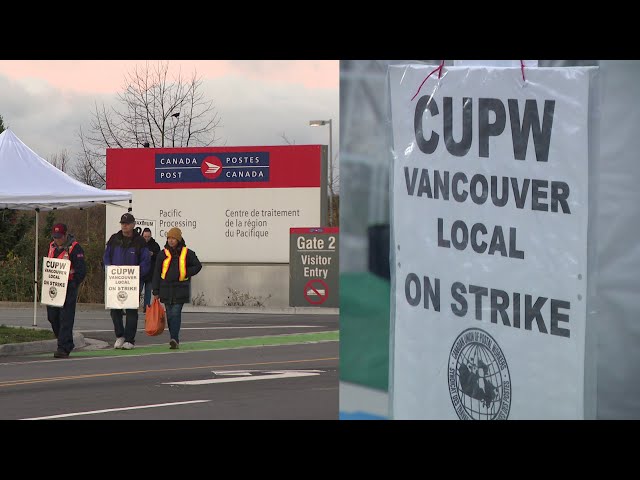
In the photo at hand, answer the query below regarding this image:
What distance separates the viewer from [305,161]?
Answer: 29.4 metres

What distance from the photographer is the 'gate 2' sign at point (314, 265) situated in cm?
2764

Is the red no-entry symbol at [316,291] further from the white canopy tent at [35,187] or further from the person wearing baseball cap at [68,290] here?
the person wearing baseball cap at [68,290]

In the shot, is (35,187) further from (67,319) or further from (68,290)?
(67,319)

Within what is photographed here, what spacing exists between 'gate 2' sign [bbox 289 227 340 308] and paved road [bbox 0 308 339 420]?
6174 millimetres

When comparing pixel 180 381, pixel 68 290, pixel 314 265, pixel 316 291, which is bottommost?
pixel 180 381

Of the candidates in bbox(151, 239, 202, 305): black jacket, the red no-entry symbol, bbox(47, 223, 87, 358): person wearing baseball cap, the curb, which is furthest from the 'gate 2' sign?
bbox(47, 223, 87, 358): person wearing baseball cap

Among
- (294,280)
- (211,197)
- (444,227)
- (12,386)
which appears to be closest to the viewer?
(444,227)

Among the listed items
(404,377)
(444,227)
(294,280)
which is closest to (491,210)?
(444,227)

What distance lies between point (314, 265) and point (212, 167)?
4403mm

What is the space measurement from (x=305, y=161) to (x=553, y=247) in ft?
84.5

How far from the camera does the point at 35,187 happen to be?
18703mm

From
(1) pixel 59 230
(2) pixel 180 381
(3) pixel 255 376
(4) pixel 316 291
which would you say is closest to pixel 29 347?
(1) pixel 59 230

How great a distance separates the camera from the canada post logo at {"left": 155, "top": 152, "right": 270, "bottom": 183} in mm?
29875
